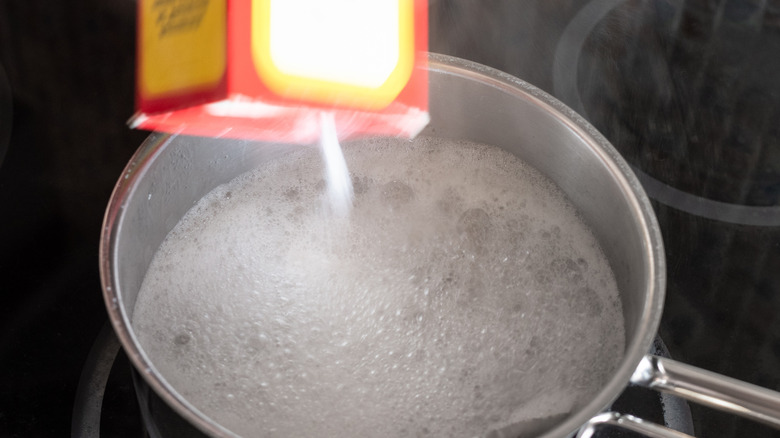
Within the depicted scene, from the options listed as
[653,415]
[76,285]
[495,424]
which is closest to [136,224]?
[76,285]

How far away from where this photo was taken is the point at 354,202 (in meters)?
0.63

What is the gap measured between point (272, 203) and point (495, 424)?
0.25 m

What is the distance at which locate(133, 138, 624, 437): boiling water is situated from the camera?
0.50 m

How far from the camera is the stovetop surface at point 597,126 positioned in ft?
1.86

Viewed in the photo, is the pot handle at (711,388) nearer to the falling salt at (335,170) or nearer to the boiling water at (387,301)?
the boiling water at (387,301)

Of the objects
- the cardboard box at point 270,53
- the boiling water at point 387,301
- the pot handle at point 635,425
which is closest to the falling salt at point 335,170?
the boiling water at point 387,301

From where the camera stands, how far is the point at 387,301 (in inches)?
21.9

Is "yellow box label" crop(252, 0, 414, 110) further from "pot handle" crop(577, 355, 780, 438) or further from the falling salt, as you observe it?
"pot handle" crop(577, 355, 780, 438)

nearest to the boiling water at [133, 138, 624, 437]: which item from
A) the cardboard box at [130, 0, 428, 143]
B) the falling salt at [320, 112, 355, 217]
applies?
the falling salt at [320, 112, 355, 217]

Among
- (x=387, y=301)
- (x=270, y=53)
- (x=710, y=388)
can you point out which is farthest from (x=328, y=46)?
(x=710, y=388)

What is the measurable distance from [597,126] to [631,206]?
168 millimetres

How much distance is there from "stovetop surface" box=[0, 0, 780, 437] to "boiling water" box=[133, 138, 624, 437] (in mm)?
77

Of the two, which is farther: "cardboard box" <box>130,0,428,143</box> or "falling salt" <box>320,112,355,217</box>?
"falling salt" <box>320,112,355,217</box>

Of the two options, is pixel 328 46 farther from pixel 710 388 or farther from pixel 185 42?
pixel 710 388
